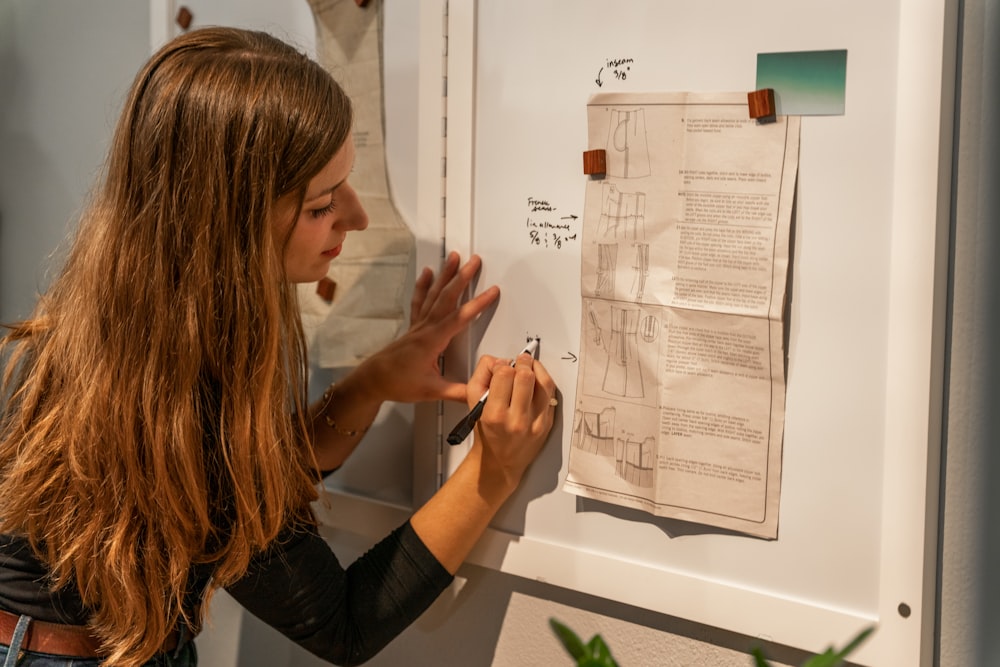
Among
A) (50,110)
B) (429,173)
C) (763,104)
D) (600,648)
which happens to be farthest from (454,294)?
(50,110)

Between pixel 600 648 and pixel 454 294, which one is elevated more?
pixel 454 294

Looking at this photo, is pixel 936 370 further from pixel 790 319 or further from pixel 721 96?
pixel 721 96

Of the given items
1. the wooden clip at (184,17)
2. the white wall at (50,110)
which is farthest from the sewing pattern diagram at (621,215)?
the white wall at (50,110)

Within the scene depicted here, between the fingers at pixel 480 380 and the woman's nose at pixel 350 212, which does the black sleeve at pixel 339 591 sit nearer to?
the fingers at pixel 480 380

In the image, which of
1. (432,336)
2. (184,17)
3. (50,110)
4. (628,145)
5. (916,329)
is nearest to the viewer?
(916,329)

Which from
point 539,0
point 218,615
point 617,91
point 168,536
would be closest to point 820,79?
point 617,91

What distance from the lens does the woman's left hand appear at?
88cm

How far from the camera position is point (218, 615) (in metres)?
1.22

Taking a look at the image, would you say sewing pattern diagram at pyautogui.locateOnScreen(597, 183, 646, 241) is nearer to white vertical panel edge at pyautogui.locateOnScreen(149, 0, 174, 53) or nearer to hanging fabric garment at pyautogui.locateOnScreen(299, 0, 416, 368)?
hanging fabric garment at pyautogui.locateOnScreen(299, 0, 416, 368)

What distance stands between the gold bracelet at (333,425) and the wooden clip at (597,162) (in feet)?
1.32

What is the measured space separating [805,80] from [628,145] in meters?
0.16

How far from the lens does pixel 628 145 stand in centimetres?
77

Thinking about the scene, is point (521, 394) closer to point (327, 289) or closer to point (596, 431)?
point (596, 431)

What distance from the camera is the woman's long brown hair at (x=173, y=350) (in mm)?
724
